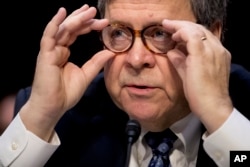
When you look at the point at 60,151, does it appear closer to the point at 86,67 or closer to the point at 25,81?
the point at 86,67

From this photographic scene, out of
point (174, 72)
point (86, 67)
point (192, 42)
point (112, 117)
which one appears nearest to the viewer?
point (192, 42)

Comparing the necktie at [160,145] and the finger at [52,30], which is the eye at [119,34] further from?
the necktie at [160,145]

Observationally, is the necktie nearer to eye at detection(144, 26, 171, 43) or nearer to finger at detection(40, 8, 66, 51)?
eye at detection(144, 26, 171, 43)

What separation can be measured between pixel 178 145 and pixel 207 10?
459mm

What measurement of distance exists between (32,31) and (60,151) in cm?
146

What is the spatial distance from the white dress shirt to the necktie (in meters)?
0.03

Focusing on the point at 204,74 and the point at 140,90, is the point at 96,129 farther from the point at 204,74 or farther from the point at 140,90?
the point at 204,74

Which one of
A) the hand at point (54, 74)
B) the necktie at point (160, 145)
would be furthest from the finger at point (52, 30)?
the necktie at point (160, 145)

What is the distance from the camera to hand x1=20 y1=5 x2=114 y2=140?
4.92ft

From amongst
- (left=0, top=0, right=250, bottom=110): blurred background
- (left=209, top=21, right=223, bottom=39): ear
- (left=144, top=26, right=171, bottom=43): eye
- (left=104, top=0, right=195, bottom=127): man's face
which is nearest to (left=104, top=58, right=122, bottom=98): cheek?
(left=104, top=0, right=195, bottom=127): man's face

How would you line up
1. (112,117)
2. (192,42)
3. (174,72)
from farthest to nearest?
(112,117) → (174,72) → (192,42)

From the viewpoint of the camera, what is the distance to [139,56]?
1433mm

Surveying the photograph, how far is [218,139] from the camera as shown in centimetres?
137

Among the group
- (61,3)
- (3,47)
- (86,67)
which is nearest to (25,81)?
(3,47)
